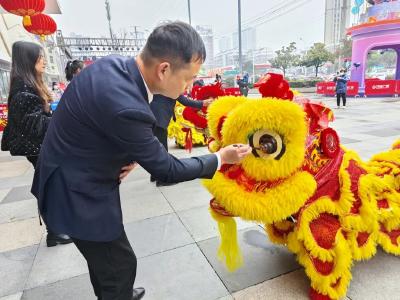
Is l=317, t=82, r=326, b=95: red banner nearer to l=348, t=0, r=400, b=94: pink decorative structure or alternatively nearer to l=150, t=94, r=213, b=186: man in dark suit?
l=348, t=0, r=400, b=94: pink decorative structure

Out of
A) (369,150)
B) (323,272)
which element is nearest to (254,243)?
(323,272)

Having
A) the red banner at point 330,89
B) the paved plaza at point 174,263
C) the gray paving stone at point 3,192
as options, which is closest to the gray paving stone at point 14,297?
the paved plaza at point 174,263

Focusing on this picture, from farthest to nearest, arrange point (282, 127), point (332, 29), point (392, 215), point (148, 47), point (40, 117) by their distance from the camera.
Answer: point (332, 29), point (40, 117), point (392, 215), point (282, 127), point (148, 47)

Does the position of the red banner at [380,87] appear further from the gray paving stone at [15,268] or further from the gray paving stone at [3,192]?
the gray paving stone at [15,268]

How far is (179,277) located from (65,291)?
74 cm

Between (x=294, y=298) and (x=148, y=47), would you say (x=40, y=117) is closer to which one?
(x=148, y=47)

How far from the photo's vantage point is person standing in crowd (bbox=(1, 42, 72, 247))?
213 centimetres

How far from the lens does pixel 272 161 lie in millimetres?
1505

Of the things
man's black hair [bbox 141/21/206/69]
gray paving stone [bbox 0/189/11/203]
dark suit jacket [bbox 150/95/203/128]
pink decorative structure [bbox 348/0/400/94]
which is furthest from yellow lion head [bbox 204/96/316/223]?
pink decorative structure [bbox 348/0/400/94]

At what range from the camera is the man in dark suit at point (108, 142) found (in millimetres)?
1000

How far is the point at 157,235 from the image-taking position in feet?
8.47

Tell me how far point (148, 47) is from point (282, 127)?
29.5 inches

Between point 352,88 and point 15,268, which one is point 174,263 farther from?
point 352,88

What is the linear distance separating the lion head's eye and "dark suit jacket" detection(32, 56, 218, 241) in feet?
1.20
